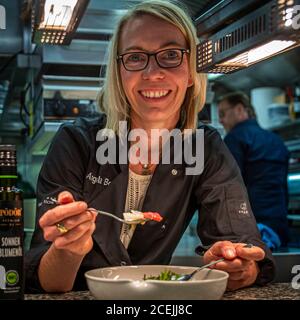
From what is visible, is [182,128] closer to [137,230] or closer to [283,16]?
[137,230]

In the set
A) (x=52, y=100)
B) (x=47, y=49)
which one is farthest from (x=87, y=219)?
(x=52, y=100)

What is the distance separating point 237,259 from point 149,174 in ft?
1.11

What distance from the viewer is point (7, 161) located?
831 mm

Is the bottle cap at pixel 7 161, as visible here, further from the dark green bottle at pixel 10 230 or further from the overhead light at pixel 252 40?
the overhead light at pixel 252 40

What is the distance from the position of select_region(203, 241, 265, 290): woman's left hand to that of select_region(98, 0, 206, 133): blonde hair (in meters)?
0.39

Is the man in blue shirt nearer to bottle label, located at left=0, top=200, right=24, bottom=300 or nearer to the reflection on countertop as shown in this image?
the reflection on countertop

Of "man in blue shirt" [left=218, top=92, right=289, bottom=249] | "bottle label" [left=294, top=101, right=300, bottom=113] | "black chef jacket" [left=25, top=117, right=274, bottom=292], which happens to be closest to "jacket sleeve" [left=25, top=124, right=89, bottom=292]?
"black chef jacket" [left=25, top=117, right=274, bottom=292]

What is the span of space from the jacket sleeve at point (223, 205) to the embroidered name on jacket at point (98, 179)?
217 mm

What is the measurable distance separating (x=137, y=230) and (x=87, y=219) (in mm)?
414

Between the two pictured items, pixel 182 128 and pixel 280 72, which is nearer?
pixel 182 128

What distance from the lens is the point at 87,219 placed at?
0.84 m

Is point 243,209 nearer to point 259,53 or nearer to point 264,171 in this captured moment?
point 259,53

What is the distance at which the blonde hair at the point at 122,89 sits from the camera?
1160mm

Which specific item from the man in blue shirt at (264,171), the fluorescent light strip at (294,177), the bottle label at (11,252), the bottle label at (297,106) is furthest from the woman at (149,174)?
the bottle label at (297,106)
